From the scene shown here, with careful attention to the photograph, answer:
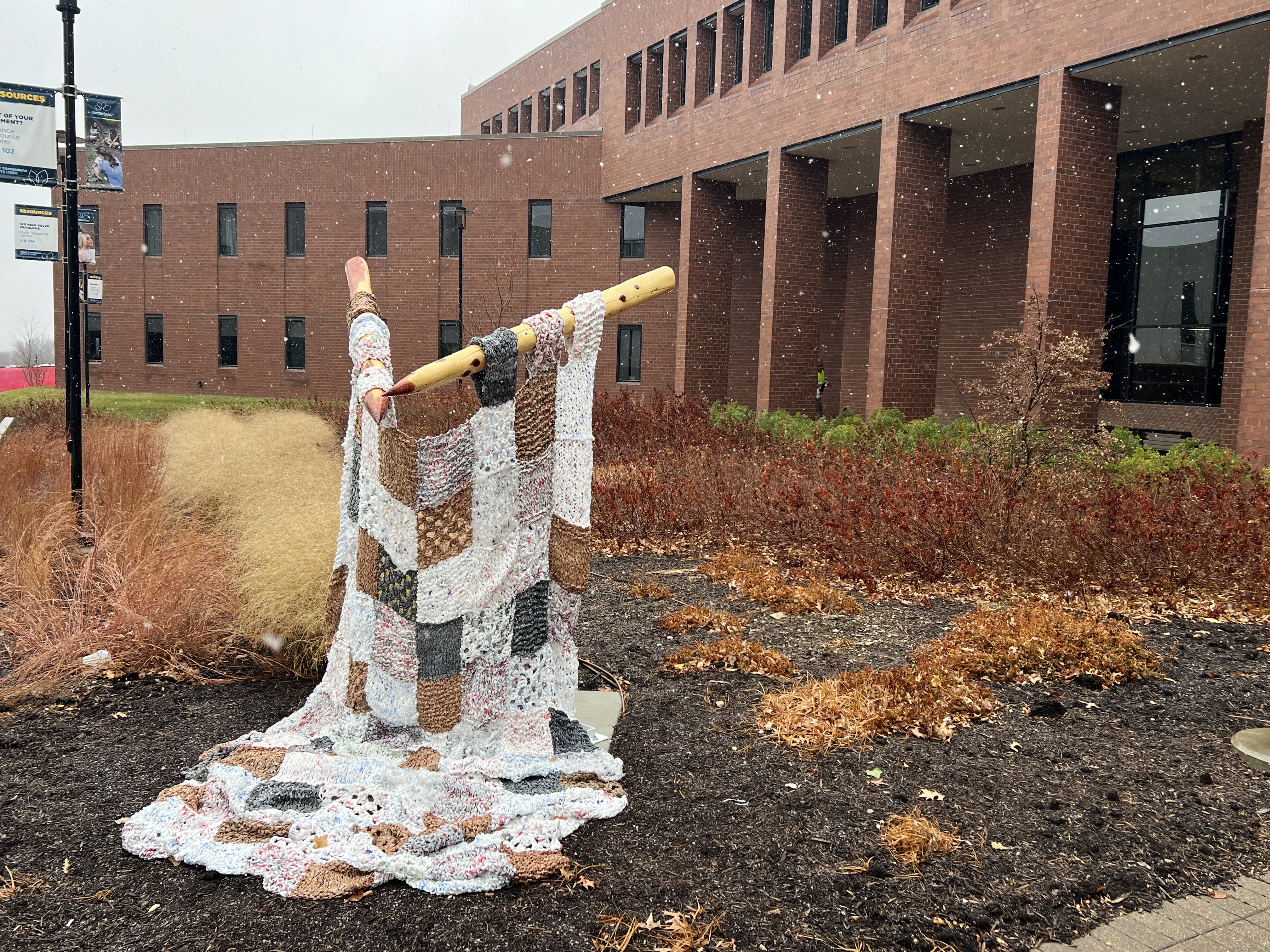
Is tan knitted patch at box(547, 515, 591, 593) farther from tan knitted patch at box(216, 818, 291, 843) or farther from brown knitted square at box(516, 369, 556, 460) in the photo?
tan knitted patch at box(216, 818, 291, 843)

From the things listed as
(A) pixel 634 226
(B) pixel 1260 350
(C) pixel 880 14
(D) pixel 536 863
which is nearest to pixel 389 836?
(D) pixel 536 863

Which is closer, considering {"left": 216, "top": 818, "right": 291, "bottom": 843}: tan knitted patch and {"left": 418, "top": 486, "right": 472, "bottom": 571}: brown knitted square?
{"left": 216, "top": 818, "right": 291, "bottom": 843}: tan knitted patch

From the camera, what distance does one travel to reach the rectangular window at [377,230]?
27562mm

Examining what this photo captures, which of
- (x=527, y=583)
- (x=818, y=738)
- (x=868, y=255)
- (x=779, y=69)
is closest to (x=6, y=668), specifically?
(x=527, y=583)

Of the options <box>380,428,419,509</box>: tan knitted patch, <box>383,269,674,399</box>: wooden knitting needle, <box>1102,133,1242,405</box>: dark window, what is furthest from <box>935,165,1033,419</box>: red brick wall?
<box>380,428,419,509</box>: tan knitted patch

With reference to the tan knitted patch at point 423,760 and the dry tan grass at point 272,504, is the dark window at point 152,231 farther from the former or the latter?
the tan knitted patch at point 423,760

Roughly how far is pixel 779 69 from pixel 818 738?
58.5 ft

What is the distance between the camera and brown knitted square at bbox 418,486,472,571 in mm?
3023

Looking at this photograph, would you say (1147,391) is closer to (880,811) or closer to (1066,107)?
(1066,107)

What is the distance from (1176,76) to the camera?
13453 mm

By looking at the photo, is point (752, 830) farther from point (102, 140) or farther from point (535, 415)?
point (102, 140)

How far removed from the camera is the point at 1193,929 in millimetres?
2402

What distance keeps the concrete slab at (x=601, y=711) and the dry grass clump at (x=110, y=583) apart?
6.04 feet

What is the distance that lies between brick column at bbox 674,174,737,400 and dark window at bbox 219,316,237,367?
14.8 metres
